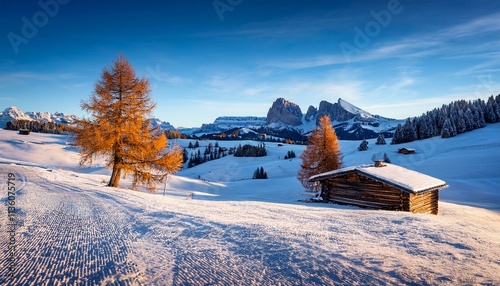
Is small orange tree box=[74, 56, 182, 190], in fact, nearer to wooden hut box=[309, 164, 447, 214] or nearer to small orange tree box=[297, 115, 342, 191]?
wooden hut box=[309, 164, 447, 214]

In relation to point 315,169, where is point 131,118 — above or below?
above

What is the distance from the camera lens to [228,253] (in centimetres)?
552

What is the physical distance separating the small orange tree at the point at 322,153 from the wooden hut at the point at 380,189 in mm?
9888

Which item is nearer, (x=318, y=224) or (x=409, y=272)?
(x=409, y=272)

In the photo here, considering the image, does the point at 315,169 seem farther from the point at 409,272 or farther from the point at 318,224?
the point at 409,272

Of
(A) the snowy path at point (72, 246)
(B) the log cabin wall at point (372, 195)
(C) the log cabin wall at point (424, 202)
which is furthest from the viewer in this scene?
(C) the log cabin wall at point (424, 202)

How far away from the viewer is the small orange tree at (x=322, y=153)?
3194 centimetres

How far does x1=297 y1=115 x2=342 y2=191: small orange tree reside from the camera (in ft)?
105

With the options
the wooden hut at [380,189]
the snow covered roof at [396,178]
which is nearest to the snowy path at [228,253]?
the snow covered roof at [396,178]

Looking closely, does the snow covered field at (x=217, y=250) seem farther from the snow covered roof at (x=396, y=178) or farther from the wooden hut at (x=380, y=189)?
the wooden hut at (x=380, y=189)

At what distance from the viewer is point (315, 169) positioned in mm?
32156

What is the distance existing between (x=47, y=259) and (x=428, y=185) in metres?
22.4

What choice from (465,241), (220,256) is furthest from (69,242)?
(465,241)

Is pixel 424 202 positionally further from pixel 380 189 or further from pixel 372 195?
pixel 372 195
